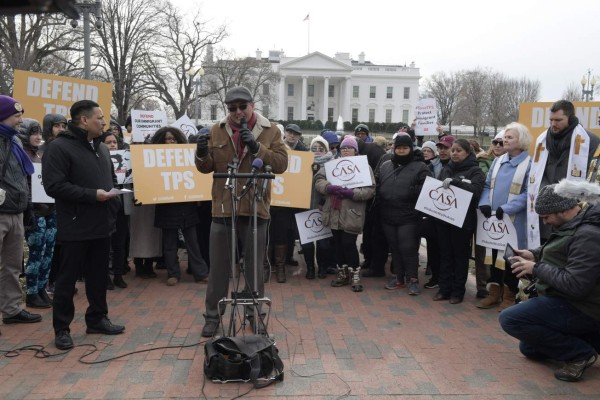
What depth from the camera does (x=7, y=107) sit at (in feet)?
16.3

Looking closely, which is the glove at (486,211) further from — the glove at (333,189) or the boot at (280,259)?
the boot at (280,259)

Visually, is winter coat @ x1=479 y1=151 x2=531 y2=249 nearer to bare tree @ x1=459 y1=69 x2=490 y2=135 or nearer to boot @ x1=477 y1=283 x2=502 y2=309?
boot @ x1=477 y1=283 x2=502 y2=309

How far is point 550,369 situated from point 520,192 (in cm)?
224

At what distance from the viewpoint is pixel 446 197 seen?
6.44m

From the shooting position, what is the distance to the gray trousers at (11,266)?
520 cm

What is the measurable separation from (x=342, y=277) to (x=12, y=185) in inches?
165

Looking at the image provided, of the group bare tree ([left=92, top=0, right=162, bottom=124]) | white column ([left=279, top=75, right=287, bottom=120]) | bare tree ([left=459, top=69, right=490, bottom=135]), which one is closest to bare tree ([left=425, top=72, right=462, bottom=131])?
bare tree ([left=459, top=69, right=490, bottom=135])

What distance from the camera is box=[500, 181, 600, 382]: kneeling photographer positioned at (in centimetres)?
396

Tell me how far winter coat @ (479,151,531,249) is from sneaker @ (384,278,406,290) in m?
1.59

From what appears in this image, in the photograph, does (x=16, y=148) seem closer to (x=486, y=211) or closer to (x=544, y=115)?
(x=486, y=211)

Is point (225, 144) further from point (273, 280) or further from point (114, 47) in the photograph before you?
point (114, 47)

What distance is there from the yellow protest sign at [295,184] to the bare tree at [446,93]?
7520 cm

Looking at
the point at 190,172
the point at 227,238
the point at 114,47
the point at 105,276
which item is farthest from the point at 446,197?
the point at 114,47

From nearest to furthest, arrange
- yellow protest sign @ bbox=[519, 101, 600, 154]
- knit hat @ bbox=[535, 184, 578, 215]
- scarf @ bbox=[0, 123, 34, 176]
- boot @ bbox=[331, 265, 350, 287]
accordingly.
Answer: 1. knit hat @ bbox=[535, 184, 578, 215]
2. scarf @ bbox=[0, 123, 34, 176]
3. boot @ bbox=[331, 265, 350, 287]
4. yellow protest sign @ bbox=[519, 101, 600, 154]
